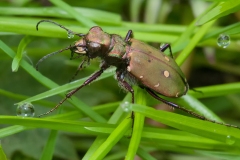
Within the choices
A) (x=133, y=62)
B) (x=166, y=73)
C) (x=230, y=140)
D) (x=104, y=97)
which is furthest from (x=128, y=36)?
(x=230, y=140)

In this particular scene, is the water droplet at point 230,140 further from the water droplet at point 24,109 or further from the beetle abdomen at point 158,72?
the water droplet at point 24,109

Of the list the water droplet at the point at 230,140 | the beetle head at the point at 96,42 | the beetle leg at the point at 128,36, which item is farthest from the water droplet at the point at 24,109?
the water droplet at the point at 230,140

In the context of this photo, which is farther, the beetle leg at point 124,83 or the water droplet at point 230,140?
the beetle leg at point 124,83

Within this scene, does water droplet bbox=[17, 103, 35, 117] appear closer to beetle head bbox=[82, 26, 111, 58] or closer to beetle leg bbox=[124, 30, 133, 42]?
beetle head bbox=[82, 26, 111, 58]

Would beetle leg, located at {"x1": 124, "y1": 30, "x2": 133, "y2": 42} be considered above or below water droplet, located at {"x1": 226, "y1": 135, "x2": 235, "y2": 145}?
above

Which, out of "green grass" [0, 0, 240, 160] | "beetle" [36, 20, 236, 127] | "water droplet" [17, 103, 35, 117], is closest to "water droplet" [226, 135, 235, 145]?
"green grass" [0, 0, 240, 160]

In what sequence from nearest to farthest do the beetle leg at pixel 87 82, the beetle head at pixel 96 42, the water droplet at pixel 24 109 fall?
the water droplet at pixel 24 109, the beetle leg at pixel 87 82, the beetle head at pixel 96 42
